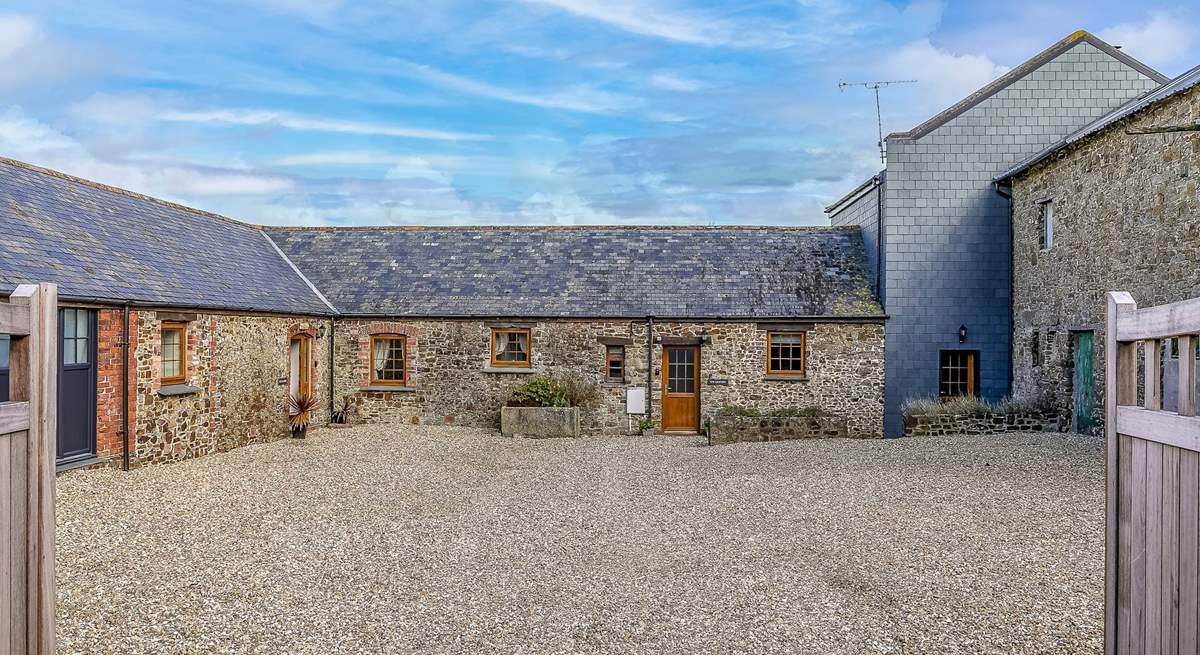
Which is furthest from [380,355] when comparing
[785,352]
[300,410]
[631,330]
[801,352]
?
[801,352]

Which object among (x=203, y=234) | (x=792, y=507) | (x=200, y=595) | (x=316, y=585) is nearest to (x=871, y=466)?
(x=792, y=507)

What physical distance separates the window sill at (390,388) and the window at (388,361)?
166mm

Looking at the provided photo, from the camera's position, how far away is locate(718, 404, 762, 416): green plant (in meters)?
14.9

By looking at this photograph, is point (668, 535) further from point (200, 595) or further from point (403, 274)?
point (403, 274)

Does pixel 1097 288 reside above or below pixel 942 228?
below

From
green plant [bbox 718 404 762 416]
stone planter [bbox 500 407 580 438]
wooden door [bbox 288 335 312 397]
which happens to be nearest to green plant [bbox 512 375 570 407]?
stone planter [bbox 500 407 580 438]

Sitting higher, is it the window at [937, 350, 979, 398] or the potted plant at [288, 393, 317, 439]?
the window at [937, 350, 979, 398]

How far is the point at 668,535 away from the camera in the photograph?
24.8 ft

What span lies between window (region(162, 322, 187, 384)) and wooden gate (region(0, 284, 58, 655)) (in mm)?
10620

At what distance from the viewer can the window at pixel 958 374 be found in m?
16.5

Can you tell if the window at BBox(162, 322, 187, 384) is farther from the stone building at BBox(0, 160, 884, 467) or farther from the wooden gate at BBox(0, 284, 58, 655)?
the wooden gate at BBox(0, 284, 58, 655)

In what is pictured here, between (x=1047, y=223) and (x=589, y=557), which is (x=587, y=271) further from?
(x=589, y=557)

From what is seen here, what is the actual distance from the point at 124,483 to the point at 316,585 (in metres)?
5.92

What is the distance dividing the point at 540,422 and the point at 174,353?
22.8ft
